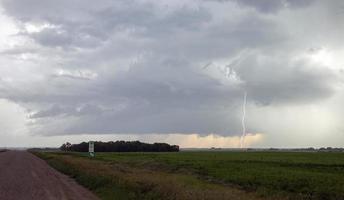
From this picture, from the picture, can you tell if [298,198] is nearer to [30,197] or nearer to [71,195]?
[71,195]

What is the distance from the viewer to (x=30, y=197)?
25391mm

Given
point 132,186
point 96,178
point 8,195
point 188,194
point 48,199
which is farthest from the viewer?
point 96,178

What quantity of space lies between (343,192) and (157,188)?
421 inches

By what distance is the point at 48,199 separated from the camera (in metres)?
24.3

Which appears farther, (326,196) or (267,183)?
(267,183)

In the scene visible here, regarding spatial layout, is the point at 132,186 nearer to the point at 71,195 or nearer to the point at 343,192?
the point at 71,195

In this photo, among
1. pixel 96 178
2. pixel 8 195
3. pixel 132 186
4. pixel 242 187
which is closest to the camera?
pixel 8 195

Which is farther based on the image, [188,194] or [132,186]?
[132,186]

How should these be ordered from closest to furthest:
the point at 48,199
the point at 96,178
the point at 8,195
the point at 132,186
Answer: the point at 48,199 → the point at 8,195 → the point at 132,186 → the point at 96,178

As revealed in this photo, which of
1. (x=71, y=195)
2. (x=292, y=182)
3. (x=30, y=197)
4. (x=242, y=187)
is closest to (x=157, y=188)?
(x=71, y=195)

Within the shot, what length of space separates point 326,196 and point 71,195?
14019 mm

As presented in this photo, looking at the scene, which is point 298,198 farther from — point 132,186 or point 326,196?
point 132,186

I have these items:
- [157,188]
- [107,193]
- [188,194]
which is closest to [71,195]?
[107,193]

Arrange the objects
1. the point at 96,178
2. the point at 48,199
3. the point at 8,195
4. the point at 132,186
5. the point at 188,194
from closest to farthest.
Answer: the point at 188,194 → the point at 48,199 → the point at 8,195 → the point at 132,186 → the point at 96,178
